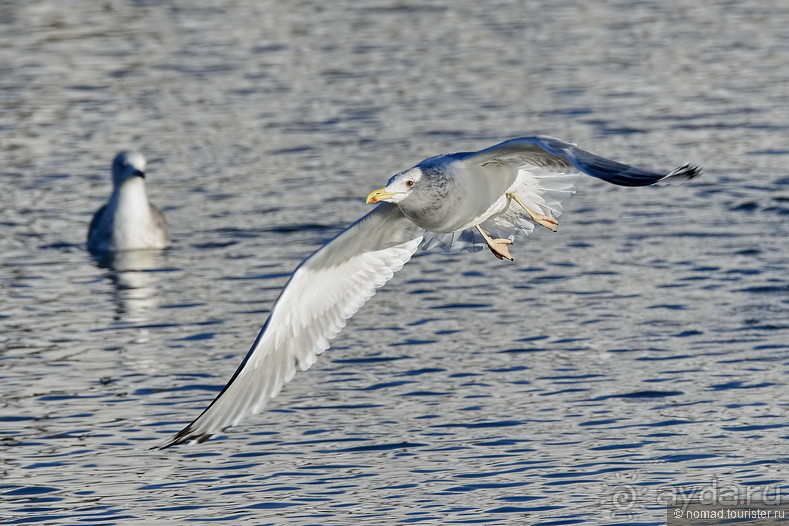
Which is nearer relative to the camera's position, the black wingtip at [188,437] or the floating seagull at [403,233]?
the black wingtip at [188,437]

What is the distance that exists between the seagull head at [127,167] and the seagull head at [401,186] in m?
8.40

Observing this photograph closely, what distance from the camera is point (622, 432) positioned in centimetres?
1056

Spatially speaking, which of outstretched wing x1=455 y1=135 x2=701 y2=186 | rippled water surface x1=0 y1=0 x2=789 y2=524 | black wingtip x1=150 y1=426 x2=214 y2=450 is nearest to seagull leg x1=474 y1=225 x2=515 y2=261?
outstretched wing x1=455 y1=135 x2=701 y2=186

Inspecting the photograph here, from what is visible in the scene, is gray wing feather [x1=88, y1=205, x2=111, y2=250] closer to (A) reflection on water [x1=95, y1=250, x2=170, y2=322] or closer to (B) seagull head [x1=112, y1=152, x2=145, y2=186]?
(A) reflection on water [x1=95, y1=250, x2=170, y2=322]

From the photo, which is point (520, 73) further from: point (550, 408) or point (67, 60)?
point (550, 408)

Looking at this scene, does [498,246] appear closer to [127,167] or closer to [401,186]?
[401,186]

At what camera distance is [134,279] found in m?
15.6

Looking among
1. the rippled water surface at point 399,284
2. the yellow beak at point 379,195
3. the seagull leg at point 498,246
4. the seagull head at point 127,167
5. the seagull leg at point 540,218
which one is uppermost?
the yellow beak at point 379,195

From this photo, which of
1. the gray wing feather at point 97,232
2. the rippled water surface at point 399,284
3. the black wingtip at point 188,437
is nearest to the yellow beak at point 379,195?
the black wingtip at point 188,437

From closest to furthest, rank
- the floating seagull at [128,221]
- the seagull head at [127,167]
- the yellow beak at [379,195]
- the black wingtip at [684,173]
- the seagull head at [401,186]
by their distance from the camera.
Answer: the black wingtip at [684,173]
the yellow beak at [379,195]
the seagull head at [401,186]
the floating seagull at [128,221]
the seagull head at [127,167]

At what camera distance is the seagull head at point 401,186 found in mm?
8773

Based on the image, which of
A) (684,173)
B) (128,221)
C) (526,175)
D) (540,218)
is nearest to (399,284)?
(128,221)

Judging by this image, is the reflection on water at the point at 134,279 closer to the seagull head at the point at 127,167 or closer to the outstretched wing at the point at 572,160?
the seagull head at the point at 127,167

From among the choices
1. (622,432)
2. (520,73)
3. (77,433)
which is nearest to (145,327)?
(77,433)
